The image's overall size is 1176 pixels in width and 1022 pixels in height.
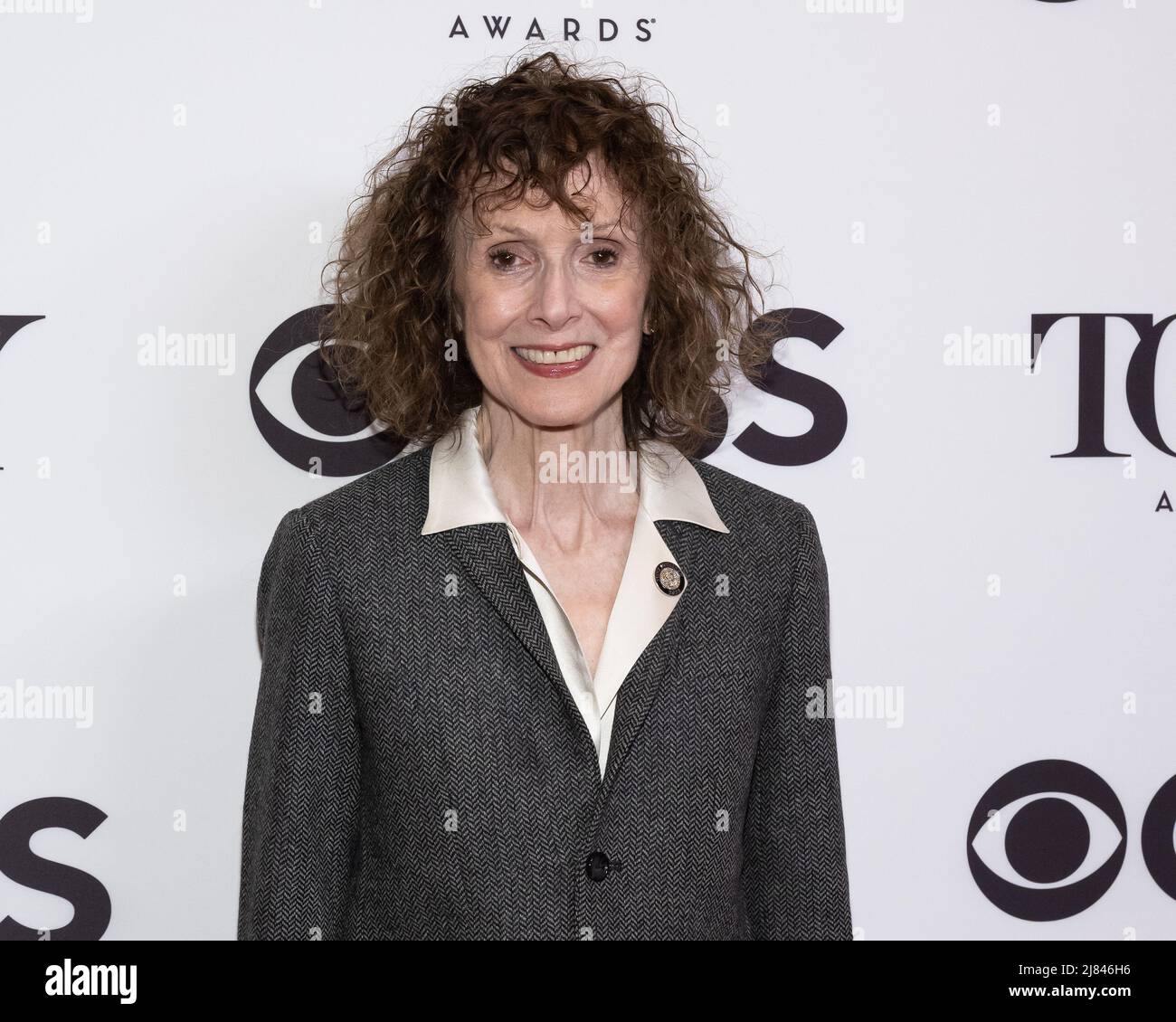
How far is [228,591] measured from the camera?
6.53 ft

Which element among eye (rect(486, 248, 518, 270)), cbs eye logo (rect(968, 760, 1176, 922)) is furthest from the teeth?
cbs eye logo (rect(968, 760, 1176, 922))

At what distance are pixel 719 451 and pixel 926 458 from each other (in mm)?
325

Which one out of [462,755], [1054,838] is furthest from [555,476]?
[1054,838]

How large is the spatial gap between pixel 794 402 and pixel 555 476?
50 centimetres

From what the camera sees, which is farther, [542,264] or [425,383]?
[425,383]

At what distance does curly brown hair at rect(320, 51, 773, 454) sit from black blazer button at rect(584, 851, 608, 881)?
579 mm

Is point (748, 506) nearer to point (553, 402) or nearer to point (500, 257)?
point (553, 402)

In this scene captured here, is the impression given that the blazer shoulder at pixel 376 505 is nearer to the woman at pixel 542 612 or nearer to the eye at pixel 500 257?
the woman at pixel 542 612

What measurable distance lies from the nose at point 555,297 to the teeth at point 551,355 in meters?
0.04

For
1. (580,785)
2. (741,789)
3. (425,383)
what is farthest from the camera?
(425,383)

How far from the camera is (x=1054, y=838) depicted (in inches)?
82.9

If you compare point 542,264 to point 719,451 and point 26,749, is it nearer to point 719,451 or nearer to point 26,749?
point 719,451

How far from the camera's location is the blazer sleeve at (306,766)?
1580mm
